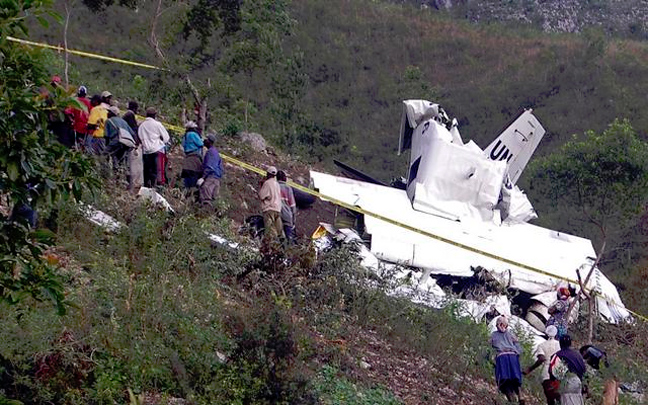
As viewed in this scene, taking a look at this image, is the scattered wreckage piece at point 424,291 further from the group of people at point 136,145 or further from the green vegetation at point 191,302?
the group of people at point 136,145

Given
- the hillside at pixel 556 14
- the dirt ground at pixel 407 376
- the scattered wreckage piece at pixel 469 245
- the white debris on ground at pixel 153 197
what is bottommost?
the hillside at pixel 556 14

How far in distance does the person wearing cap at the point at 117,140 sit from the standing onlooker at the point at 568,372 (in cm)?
577

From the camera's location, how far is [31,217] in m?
9.47

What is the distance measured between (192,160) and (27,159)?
8.35m

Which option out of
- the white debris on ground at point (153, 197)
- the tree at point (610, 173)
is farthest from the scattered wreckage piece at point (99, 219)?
the tree at point (610, 173)

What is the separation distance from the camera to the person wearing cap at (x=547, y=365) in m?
10.1

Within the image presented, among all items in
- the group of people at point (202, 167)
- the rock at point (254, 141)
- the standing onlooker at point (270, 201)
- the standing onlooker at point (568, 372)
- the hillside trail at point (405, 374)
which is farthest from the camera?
the rock at point (254, 141)

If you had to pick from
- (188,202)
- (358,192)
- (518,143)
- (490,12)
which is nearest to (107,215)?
(188,202)

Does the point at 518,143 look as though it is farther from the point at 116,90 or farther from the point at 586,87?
the point at 586,87

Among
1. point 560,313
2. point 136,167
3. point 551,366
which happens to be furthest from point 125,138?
point 551,366

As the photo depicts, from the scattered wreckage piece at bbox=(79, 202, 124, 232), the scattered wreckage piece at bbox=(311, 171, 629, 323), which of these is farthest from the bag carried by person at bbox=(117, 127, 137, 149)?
the scattered wreckage piece at bbox=(311, 171, 629, 323)

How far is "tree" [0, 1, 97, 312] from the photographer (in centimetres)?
556

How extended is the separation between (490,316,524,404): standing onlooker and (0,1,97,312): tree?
5698 mm

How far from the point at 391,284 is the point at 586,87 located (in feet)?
110
